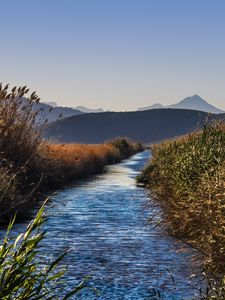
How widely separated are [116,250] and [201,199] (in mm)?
2179

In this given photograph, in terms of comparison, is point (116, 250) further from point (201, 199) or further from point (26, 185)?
point (26, 185)

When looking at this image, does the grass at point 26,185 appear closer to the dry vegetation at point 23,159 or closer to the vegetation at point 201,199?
the dry vegetation at point 23,159

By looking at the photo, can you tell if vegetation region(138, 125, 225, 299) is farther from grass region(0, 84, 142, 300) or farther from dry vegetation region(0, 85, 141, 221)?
dry vegetation region(0, 85, 141, 221)

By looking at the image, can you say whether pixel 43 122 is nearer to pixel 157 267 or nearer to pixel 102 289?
pixel 157 267

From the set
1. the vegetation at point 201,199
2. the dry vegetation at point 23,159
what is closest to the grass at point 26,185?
the dry vegetation at point 23,159

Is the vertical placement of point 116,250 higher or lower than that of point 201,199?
lower

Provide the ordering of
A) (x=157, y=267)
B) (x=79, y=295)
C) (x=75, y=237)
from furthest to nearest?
1. (x=75, y=237)
2. (x=157, y=267)
3. (x=79, y=295)

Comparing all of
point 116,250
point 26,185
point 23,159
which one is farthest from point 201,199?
point 23,159

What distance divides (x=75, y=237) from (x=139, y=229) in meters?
1.84

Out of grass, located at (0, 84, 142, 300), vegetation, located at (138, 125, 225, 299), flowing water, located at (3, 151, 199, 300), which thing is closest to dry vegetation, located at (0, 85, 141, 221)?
grass, located at (0, 84, 142, 300)

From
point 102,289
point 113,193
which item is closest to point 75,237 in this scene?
point 102,289

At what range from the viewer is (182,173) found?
13383 millimetres

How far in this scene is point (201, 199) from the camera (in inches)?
385

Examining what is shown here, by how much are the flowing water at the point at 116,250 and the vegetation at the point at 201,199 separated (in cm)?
44
